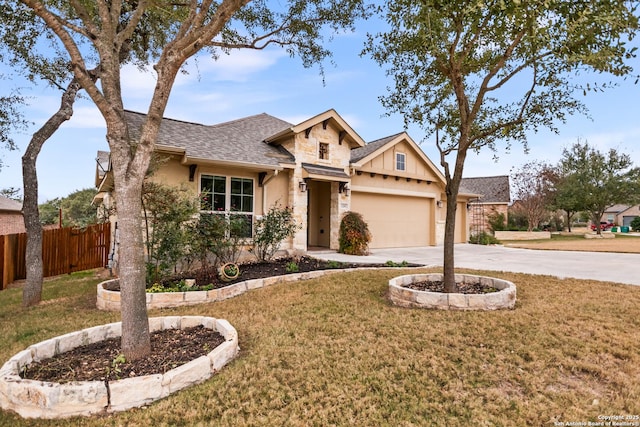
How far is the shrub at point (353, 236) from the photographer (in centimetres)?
1122

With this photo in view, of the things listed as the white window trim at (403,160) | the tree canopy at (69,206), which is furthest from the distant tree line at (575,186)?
the tree canopy at (69,206)

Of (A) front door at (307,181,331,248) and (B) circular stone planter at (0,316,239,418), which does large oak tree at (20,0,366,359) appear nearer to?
(B) circular stone planter at (0,316,239,418)

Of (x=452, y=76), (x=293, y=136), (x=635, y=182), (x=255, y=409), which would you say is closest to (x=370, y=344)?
(x=255, y=409)

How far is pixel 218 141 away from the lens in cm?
1031

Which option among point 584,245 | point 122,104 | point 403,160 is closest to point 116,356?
point 122,104

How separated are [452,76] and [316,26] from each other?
3487mm

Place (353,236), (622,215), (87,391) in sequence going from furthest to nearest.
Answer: (622,215) → (353,236) → (87,391)

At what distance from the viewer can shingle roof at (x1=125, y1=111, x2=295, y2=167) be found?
891cm

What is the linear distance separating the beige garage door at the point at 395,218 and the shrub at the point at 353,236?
128cm

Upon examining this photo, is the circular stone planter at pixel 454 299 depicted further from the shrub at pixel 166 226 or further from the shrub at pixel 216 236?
the shrub at pixel 166 226

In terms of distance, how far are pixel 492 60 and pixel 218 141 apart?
7.97 metres

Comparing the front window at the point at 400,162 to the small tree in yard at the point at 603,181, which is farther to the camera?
the small tree in yard at the point at 603,181

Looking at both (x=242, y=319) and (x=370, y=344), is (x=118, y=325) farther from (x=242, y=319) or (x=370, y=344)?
(x=370, y=344)

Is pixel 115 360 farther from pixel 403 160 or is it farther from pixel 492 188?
pixel 492 188
